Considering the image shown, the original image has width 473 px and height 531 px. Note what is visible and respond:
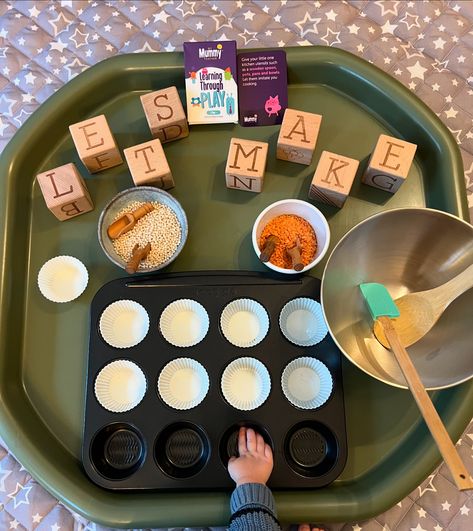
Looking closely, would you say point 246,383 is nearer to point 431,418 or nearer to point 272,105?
point 431,418

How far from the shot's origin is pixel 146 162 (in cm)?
87

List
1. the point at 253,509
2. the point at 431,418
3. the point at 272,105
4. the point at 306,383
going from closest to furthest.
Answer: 1. the point at 431,418
2. the point at 253,509
3. the point at 306,383
4. the point at 272,105

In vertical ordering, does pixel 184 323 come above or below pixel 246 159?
below

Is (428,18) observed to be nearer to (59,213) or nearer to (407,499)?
(59,213)

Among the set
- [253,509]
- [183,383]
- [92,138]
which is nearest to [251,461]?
[253,509]

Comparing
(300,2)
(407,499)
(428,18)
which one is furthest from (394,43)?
(407,499)

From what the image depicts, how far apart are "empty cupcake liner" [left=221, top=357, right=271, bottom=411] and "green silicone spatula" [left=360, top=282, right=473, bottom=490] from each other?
0.21m

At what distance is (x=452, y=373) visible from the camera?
0.77 m

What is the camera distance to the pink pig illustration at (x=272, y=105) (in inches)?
37.6

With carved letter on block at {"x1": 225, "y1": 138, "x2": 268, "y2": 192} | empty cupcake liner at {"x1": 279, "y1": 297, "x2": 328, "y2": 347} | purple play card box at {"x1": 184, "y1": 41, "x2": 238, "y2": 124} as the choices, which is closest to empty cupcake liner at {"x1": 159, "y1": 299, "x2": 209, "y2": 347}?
empty cupcake liner at {"x1": 279, "y1": 297, "x2": 328, "y2": 347}

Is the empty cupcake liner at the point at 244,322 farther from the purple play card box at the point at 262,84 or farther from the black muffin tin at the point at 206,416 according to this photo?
the purple play card box at the point at 262,84

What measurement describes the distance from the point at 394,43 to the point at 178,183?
0.58m

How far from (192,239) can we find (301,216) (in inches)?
8.1

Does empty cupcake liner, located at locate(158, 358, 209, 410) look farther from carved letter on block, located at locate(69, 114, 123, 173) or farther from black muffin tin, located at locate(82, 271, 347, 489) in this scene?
carved letter on block, located at locate(69, 114, 123, 173)
